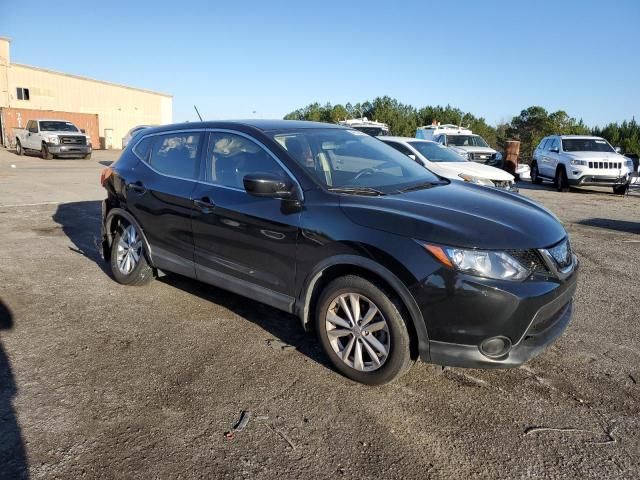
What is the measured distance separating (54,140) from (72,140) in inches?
31.7

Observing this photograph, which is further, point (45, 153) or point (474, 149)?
point (45, 153)

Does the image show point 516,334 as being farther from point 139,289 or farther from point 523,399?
point 139,289

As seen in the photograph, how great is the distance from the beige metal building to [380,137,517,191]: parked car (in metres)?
28.7

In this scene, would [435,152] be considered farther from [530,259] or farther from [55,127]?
[55,127]

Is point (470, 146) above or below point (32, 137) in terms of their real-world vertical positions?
above

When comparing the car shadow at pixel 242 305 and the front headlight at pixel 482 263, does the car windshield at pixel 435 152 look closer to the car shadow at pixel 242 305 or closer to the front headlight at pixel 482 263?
the car shadow at pixel 242 305

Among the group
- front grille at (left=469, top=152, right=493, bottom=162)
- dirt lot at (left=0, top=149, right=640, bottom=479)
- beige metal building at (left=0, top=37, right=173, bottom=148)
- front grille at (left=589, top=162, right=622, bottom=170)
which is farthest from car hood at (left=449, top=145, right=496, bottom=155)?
beige metal building at (left=0, top=37, right=173, bottom=148)

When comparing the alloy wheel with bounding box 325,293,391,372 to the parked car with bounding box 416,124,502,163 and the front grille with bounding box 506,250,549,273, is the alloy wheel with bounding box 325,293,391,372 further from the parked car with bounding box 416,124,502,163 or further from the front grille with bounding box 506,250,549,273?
the parked car with bounding box 416,124,502,163

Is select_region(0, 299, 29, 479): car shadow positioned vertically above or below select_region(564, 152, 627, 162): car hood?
below

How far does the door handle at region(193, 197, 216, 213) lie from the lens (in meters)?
4.10

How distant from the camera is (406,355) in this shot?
3.11 meters

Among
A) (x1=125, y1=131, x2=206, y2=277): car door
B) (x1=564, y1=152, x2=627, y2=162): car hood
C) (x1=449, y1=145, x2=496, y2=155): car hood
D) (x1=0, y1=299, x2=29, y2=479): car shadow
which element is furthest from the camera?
(x1=449, y1=145, x2=496, y2=155): car hood

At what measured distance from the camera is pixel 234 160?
4.13m

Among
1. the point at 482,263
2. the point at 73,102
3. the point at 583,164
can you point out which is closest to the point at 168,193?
the point at 482,263
